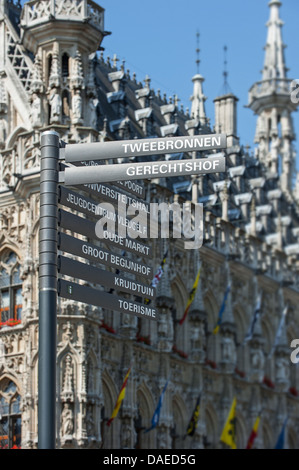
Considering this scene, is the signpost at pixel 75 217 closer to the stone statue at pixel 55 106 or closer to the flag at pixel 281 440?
the stone statue at pixel 55 106

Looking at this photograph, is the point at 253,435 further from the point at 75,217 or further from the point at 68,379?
the point at 75,217

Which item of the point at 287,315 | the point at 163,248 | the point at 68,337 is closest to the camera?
the point at 68,337

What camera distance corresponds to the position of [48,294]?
47.8 ft

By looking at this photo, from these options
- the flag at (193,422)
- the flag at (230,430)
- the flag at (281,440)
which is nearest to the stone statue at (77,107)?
the flag at (193,422)

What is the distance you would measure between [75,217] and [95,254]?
58cm

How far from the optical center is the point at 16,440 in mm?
34844

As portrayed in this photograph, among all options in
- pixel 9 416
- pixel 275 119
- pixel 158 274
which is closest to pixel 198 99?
pixel 275 119

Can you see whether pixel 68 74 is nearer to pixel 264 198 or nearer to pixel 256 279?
pixel 256 279

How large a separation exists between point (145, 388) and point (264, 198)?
1814 cm

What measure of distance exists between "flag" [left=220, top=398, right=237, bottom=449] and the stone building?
39cm

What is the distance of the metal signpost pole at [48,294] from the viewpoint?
46.6 ft

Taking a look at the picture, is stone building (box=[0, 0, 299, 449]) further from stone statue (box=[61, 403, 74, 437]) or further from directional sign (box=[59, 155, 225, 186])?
directional sign (box=[59, 155, 225, 186])

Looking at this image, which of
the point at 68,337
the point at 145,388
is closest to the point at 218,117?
the point at 145,388

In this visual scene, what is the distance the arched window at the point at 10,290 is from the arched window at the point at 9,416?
2112 mm
